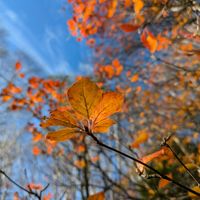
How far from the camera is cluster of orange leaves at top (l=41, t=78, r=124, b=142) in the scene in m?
0.61

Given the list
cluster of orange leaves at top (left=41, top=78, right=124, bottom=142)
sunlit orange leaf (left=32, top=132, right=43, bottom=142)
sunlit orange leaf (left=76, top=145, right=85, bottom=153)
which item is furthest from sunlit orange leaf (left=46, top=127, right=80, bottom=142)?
sunlit orange leaf (left=32, top=132, right=43, bottom=142)

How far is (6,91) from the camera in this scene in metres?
4.69

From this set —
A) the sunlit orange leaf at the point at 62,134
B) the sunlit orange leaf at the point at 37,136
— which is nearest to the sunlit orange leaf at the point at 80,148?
the sunlit orange leaf at the point at 37,136

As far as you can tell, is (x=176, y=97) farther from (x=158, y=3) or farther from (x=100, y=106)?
(x=100, y=106)

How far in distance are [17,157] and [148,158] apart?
14951 mm

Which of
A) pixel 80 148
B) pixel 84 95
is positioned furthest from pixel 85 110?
pixel 80 148

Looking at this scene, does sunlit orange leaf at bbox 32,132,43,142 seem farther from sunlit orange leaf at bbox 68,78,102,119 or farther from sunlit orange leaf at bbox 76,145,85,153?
sunlit orange leaf at bbox 68,78,102,119

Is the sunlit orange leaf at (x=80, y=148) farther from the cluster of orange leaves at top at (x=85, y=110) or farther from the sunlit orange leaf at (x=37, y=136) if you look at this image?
the cluster of orange leaves at top at (x=85, y=110)

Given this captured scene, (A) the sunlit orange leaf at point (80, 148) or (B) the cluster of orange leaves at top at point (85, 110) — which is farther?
(A) the sunlit orange leaf at point (80, 148)

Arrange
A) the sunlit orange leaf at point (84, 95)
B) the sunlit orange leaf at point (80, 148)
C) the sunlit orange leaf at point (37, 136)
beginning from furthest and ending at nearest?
the sunlit orange leaf at point (37, 136)
the sunlit orange leaf at point (80, 148)
the sunlit orange leaf at point (84, 95)

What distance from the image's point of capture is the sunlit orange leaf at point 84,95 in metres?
0.61

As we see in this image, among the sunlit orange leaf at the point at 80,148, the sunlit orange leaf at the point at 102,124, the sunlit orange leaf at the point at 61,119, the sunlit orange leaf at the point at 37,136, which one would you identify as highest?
the sunlit orange leaf at the point at 37,136

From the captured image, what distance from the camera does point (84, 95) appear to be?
62 cm

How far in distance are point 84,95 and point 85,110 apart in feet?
0.13
